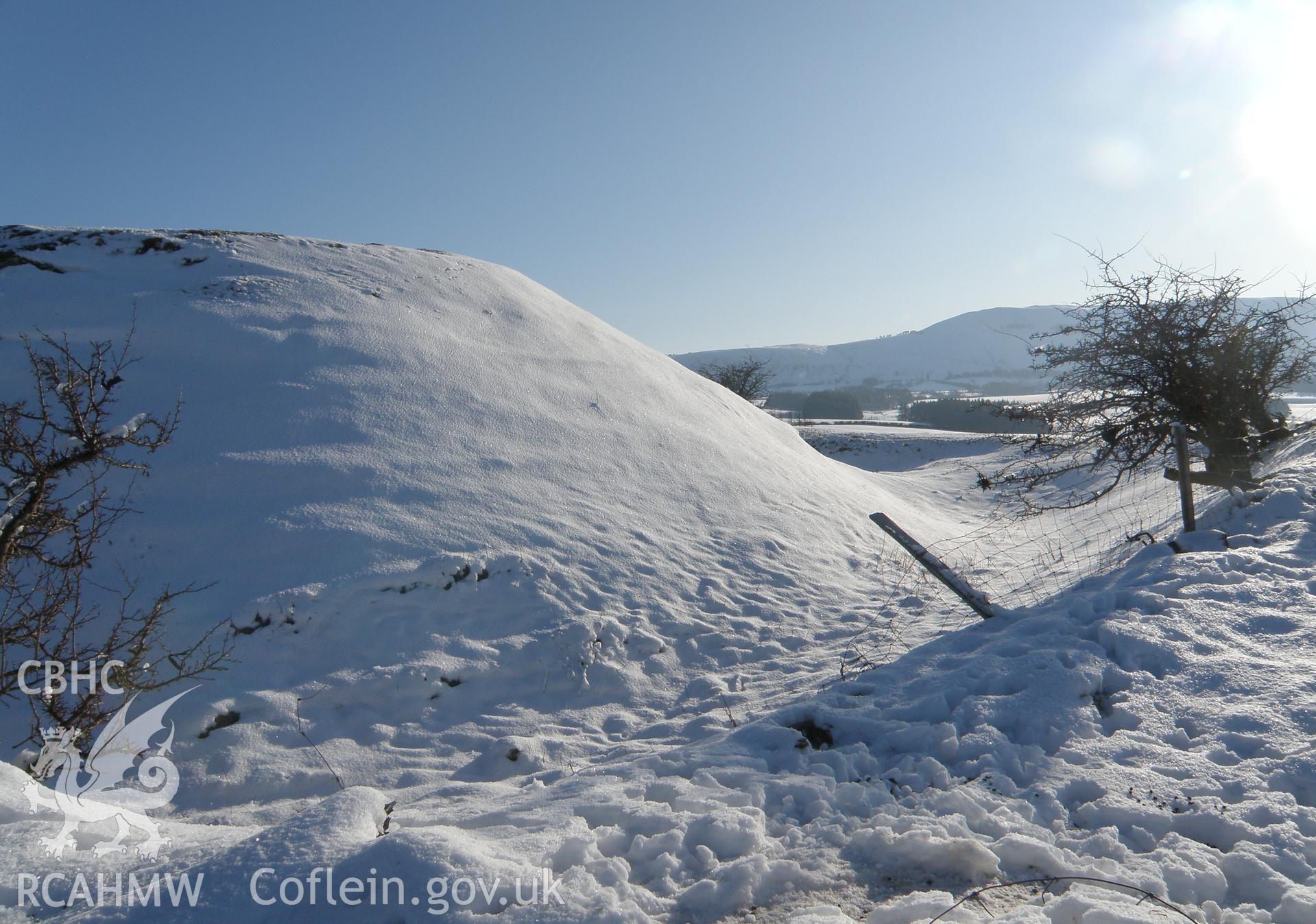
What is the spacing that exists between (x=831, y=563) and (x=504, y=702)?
5523mm

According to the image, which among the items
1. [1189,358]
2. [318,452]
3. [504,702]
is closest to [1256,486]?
[1189,358]

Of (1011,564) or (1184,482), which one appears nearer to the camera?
(1184,482)

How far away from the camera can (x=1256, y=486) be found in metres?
7.59

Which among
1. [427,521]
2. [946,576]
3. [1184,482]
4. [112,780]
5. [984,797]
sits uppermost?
[427,521]

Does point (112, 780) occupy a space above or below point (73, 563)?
below

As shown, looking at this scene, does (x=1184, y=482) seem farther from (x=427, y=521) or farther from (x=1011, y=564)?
(x=427, y=521)

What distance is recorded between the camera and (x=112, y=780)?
174 inches

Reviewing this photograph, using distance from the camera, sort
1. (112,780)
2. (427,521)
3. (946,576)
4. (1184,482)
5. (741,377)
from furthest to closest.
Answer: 1. (741,377)
2. (427,521)
3. (1184,482)
4. (946,576)
5. (112,780)

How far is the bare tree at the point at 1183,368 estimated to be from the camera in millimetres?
9539

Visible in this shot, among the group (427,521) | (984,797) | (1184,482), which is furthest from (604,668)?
(1184,482)

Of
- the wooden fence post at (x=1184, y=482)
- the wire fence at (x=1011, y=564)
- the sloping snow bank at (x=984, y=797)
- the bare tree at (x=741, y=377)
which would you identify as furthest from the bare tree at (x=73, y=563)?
the bare tree at (x=741, y=377)

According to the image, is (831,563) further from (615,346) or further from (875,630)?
(615,346)

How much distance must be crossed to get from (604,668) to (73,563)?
4.32 metres

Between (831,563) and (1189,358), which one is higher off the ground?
(1189,358)
